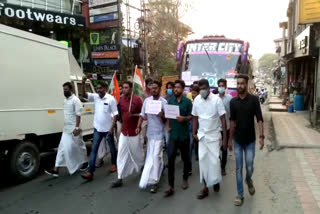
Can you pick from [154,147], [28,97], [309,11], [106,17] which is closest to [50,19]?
[106,17]

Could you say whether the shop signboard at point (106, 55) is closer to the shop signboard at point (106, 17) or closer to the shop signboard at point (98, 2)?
the shop signboard at point (106, 17)

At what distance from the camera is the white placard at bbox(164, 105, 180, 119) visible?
479 cm

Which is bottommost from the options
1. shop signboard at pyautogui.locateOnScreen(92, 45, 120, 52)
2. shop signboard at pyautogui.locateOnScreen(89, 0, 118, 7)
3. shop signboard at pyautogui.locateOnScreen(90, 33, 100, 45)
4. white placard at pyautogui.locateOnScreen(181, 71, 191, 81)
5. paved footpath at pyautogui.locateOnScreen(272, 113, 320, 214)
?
paved footpath at pyautogui.locateOnScreen(272, 113, 320, 214)

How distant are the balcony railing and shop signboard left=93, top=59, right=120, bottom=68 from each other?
292 centimetres

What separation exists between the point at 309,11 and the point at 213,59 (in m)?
4.89


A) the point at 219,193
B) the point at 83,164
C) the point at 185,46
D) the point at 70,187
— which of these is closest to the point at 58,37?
the point at 185,46

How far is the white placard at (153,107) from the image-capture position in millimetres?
5027

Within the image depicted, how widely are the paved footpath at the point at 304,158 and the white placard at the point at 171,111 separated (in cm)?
217

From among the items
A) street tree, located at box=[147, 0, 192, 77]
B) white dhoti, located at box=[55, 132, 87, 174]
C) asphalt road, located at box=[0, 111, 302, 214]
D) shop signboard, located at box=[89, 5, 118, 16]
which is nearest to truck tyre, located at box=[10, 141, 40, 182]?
asphalt road, located at box=[0, 111, 302, 214]

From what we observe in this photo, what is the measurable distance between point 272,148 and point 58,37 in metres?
11.8

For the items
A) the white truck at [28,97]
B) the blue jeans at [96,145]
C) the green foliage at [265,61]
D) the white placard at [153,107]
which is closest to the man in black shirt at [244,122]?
the white placard at [153,107]

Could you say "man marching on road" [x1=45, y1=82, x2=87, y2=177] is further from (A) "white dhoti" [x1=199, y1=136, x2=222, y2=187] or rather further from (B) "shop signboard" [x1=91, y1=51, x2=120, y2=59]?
(B) "shop signboard" [x1=91, y1=51, x2=120, y2=59]

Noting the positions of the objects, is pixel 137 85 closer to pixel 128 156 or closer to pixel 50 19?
pixel 128 156

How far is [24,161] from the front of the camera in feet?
19.0
